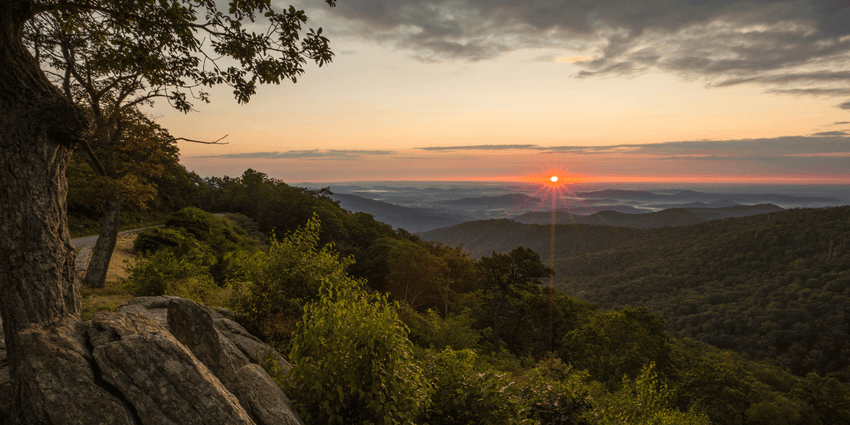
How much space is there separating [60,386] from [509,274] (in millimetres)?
32218

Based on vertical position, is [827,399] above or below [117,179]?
below

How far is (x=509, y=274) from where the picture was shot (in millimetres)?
33281

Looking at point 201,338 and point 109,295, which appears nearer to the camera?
point 201,338

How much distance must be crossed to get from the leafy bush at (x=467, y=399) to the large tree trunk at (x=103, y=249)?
537 inches

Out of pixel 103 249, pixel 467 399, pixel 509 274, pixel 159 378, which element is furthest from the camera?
pixel 509 274

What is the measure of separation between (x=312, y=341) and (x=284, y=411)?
1.09m

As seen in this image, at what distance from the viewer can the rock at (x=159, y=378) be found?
13.0ft

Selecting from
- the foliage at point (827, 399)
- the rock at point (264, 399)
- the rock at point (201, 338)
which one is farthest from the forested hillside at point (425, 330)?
the rock at point (201, 338)

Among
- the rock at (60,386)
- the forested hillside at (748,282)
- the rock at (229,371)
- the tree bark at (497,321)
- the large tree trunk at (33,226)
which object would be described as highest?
the large tree trunk at (33,226)

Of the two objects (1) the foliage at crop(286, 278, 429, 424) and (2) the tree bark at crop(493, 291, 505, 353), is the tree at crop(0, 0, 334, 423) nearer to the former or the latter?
(1) the foliage at crop(286, 278, 429, 424)

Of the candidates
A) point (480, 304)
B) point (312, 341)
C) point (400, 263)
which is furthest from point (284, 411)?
point (400, 263)

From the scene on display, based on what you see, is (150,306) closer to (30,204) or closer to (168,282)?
(168,282)

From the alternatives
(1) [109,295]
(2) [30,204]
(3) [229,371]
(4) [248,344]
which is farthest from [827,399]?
(1) [109,295]

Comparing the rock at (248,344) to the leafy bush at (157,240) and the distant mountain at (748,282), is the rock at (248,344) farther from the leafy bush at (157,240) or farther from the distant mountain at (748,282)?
the distant mountain at (748,282)
